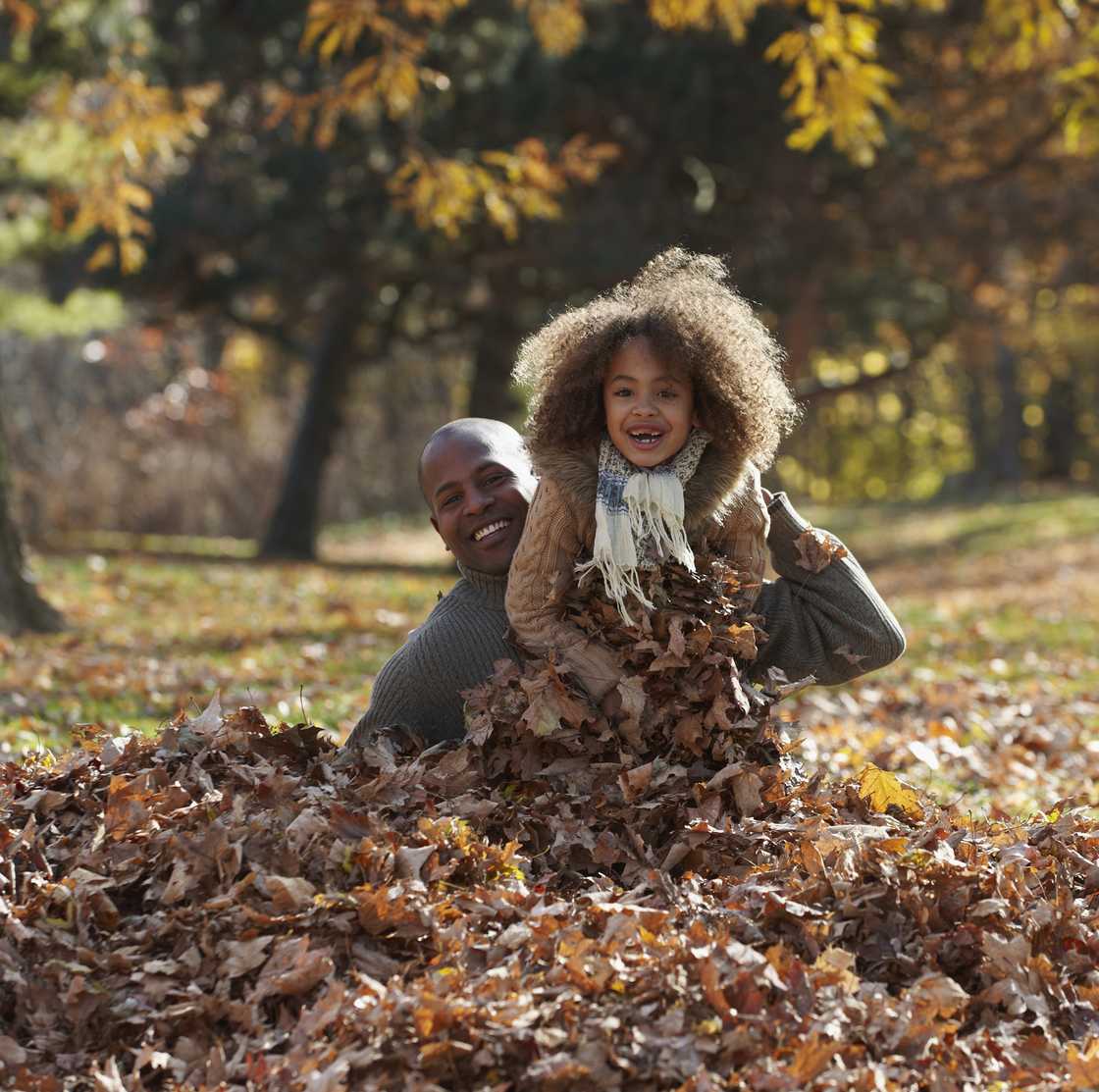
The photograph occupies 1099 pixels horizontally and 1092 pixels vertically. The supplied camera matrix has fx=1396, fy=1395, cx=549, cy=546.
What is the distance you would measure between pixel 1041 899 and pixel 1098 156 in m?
13.4

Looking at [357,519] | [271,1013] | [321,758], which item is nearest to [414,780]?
[321,758]

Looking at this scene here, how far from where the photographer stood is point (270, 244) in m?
13.2

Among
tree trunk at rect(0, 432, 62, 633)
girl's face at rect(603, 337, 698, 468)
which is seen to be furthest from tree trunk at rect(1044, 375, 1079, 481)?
girl's face at rect(603, 337, 698, 468)

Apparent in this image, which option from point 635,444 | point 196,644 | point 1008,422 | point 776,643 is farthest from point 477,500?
point 1008,422

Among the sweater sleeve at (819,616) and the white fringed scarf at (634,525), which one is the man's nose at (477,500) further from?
the sweater sleeve at (819,616)

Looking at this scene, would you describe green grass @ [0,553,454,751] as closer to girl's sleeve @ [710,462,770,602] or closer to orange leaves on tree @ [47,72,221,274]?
girl's sleeve @ [710,462,770,602]

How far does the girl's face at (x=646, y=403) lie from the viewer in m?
3.85

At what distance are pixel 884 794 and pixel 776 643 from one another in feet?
1.97

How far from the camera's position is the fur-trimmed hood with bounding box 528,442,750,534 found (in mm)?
3898

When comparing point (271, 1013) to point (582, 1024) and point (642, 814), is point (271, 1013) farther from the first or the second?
point (642, 814)

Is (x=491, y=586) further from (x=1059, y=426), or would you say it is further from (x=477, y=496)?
(x=1059, y=426)

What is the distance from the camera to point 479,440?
177 inches

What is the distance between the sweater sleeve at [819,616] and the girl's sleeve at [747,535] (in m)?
0.17

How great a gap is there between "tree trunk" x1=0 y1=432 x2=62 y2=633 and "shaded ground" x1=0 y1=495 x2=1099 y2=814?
0.25 metres
